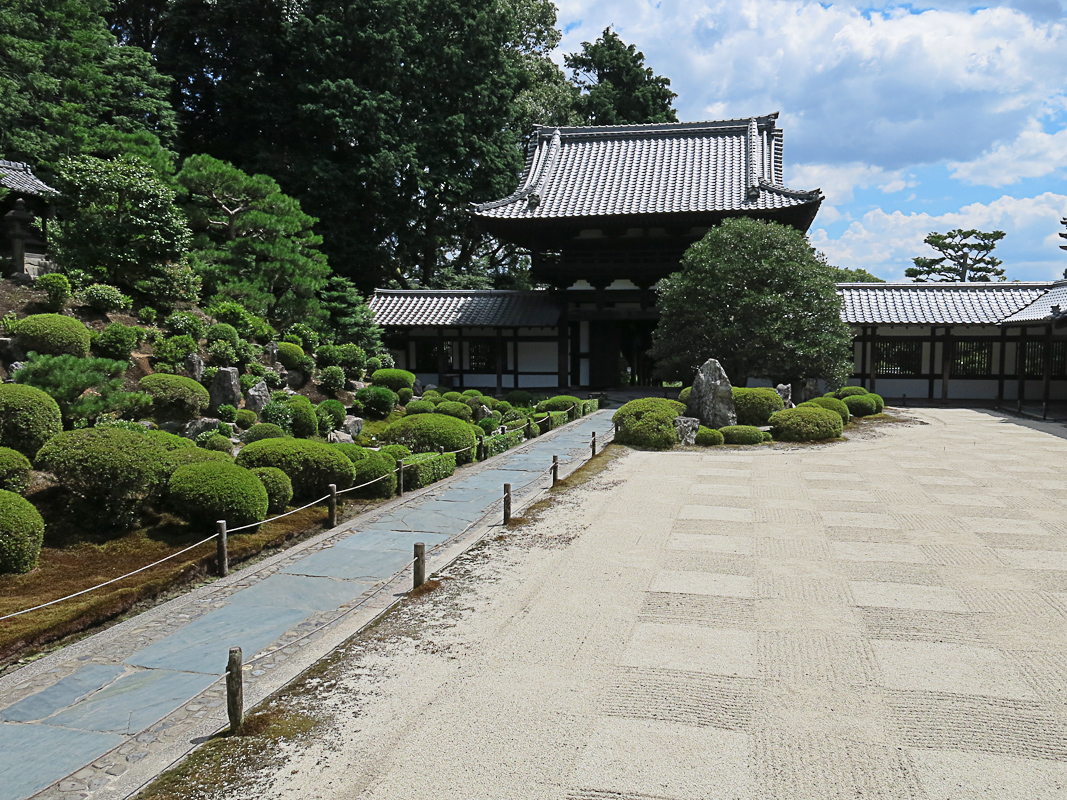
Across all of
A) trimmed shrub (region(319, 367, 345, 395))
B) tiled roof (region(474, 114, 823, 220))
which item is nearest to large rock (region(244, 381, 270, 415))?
trimmed shrub (region(319, 367, 345, 395))

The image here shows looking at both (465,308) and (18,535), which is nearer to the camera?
(18,535)

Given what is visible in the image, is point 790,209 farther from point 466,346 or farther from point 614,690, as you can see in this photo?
point 614,690

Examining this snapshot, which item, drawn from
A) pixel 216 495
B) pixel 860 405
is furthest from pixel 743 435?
pixel 216 495

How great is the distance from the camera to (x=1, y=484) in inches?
316

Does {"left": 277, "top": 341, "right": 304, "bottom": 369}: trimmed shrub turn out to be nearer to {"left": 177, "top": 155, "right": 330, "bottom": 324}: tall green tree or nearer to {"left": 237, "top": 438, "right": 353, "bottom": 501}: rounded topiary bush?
{"left": 177, "top": 155, "right": 330, "bottom": 324}: tall green tree

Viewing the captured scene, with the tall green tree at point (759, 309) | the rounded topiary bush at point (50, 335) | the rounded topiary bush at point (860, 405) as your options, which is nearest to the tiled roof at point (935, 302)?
the rounded topiary bush at point (860, 405)

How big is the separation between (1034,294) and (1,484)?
3040 centimetres

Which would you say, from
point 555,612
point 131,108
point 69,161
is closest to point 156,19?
point 131,108

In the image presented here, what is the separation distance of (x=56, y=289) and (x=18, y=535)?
359 inches

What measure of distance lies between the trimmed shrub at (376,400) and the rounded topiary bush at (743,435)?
8543 millimetres

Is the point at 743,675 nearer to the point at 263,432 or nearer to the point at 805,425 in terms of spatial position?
the point at 263,432

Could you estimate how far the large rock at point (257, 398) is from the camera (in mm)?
14570

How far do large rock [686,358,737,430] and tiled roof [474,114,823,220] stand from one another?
840 cm

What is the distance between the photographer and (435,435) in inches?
543
